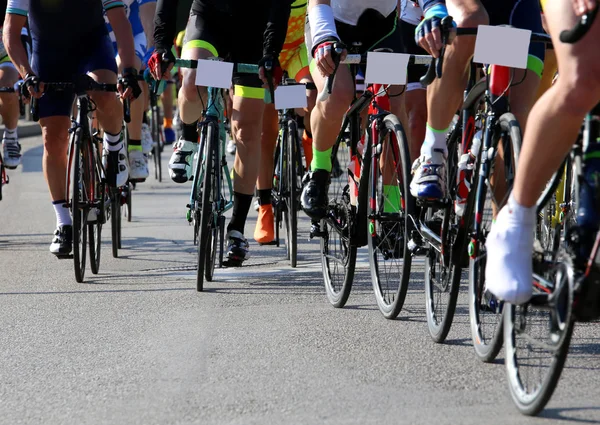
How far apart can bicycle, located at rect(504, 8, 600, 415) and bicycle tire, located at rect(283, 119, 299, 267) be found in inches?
145

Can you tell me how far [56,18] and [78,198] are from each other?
50.1 inches

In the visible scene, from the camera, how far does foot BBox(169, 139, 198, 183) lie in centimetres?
727

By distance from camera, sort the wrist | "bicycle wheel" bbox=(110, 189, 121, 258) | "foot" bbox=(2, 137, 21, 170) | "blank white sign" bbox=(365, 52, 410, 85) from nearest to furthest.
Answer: "blank white sign" bbox=(365, 52, 410, 85)
the wrist
"bicycle wheel" bbox=(110, 189, 121, 258)
"foot" bbox=(2, 137, 21, 170)

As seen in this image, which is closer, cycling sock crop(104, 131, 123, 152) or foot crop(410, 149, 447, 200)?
foot crop(410, 149, 447, 200)

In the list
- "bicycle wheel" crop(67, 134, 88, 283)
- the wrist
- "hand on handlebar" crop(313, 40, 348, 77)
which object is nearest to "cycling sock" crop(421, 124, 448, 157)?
"hand on handlebar" crop(313, 40, 348, 77)

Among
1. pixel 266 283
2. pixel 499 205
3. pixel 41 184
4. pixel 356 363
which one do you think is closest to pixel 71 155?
pixel 266 283

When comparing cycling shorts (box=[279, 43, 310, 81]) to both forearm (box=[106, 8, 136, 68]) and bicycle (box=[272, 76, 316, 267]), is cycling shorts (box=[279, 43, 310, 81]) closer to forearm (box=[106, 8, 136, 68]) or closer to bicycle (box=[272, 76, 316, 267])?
bicycle (box=[272, 76, 316, 267])

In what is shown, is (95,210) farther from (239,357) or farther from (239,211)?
(239,357)

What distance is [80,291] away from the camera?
6.92 metres

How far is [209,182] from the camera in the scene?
22.1 ft

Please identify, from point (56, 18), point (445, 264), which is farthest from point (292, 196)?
point (445, 264)

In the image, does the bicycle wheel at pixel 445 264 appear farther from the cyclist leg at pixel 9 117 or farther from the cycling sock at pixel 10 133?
the cycling sock at pixel 10 133

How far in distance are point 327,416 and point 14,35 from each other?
4.53m

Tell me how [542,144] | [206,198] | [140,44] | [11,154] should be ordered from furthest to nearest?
[140,44] < [11,154] < [206,198] < [542,144]
